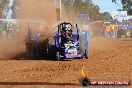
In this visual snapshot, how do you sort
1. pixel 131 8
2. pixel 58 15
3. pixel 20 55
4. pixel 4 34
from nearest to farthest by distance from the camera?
pixel 20 55
pixel 58 15
pixel 4 34
pixel 131 8

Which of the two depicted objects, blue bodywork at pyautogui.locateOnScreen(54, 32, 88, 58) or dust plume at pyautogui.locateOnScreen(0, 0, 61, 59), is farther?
dust plume at pyautogui.locateOnScreen(0, 0, 61, 59)

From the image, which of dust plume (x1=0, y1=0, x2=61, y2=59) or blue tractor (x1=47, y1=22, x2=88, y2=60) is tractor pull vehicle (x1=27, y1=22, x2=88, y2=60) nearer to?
blue tractor (x1=47, y1=22, x2=88, y2=60)

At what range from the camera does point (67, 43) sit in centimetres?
1998

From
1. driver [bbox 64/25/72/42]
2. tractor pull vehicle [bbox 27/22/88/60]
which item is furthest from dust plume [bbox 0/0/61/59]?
driver [bbox 64/25/72/42]

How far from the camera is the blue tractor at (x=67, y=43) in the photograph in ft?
65.1

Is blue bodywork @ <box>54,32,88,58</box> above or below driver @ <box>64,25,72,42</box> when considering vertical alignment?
below

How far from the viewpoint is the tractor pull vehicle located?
65.1 feet

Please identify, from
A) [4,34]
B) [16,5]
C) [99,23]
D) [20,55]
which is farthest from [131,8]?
[20,55]

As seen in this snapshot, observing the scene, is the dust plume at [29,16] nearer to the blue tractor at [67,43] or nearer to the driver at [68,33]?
the blue tractor at [67,43]

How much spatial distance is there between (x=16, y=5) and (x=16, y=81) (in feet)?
67.5

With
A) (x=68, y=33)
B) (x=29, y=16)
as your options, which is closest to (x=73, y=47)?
(x=68, y=33)

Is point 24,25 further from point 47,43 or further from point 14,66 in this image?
point 14,66

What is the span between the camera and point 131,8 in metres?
110

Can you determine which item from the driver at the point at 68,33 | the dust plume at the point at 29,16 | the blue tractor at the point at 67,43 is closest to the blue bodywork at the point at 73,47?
the blue tractor at the point at 67,43
